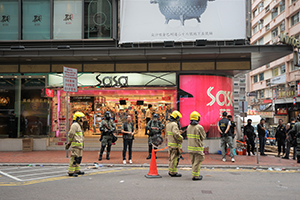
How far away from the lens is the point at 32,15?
1506cm

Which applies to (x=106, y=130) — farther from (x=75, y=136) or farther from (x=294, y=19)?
(x=294, y=19)

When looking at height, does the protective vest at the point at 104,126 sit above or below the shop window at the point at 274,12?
below

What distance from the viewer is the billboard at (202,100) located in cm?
1379

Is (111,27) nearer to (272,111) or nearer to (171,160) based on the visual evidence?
(171,160)

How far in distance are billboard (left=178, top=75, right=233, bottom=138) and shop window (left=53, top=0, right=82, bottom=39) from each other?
249 inches

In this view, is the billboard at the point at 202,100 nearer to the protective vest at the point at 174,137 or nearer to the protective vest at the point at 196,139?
the protective vest at the point at 174,137

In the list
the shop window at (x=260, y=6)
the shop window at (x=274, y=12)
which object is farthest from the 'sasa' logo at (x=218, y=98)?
the shop window at (x=260, y=6)

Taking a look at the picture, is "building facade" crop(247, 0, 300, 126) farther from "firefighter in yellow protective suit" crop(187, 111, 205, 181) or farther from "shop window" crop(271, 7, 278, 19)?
"firefighter in yellow protective suit" crop(187, 111, 205, 181)

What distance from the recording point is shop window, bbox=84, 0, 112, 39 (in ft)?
48.3

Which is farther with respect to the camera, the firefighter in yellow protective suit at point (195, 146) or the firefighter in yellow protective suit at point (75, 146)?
the firefighter in yellow protective suit at point (75, 146)

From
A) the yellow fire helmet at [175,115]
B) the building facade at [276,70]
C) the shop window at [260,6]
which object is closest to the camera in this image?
the yellow fire helmet at [175,115]

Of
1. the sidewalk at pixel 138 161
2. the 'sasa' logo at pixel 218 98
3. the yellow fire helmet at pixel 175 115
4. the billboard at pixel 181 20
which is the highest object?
the billboard at pixel 181 20

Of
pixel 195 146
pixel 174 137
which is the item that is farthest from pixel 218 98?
pixel 195 146

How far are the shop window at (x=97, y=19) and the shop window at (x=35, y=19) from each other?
2207 mm
